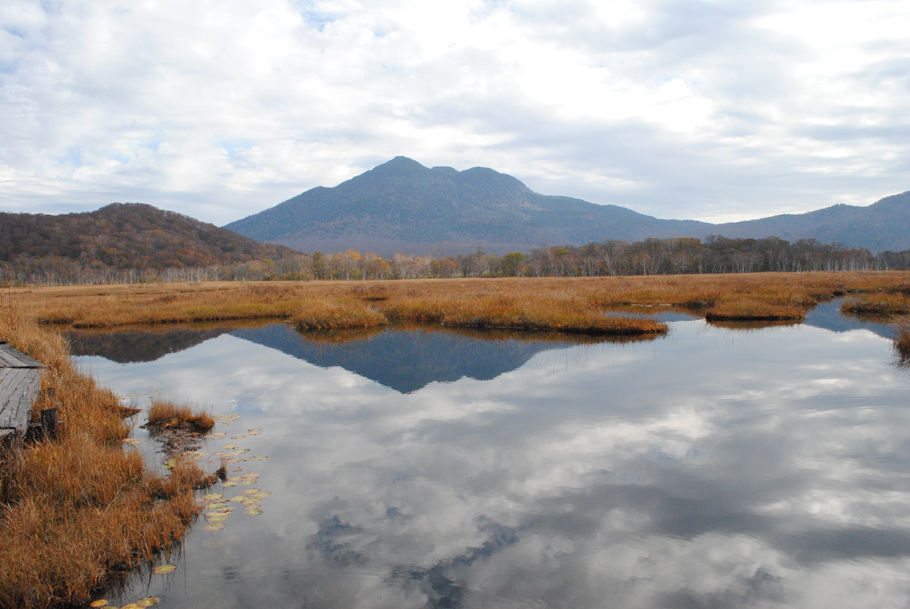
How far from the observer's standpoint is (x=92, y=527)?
5414 millimetres

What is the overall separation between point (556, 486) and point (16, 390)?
28.1 ft

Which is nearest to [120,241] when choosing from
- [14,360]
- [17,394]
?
[14,360]

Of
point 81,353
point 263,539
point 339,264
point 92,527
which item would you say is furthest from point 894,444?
point 339,264

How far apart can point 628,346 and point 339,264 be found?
110 metres

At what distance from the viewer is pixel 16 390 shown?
8648mm

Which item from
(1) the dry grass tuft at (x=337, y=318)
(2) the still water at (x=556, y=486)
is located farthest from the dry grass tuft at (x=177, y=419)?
(1) the dry grass tuft at (x=337, y=318)

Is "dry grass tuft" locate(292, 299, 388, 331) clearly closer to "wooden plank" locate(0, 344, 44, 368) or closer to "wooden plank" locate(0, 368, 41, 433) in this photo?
"wooden plank" locate(0, 344, 44, 368)

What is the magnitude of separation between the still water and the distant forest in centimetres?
9342

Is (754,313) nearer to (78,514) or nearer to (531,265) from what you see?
(78,514)

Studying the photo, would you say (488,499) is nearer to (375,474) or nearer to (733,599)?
(375,474)

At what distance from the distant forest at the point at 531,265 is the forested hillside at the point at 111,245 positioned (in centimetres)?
50

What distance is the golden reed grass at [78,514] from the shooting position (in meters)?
4.69

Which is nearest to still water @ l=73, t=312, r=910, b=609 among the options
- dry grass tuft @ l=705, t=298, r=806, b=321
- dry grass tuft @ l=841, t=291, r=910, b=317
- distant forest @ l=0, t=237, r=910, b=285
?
dry grass tuft @ l=705, t=298, r=806, b=321

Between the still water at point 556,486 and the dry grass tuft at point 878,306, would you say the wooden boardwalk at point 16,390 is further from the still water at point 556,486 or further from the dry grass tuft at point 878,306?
the dry grass tuft at point 878,306
